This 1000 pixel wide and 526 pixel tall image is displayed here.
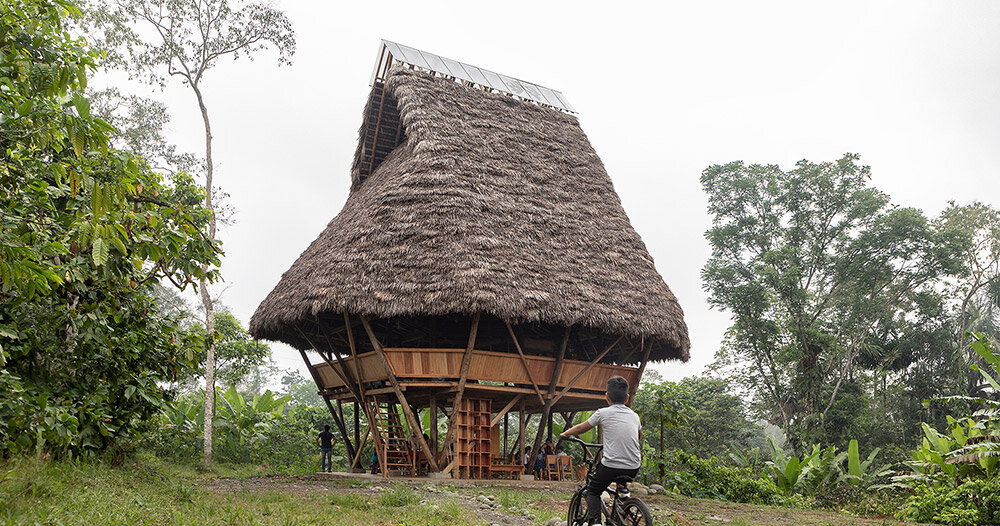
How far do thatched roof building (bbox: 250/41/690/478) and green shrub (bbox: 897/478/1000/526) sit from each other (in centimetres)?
514

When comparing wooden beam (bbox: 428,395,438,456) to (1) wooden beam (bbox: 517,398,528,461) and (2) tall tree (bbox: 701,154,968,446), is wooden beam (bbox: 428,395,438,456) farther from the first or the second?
(2) tall tree (bbox: 701,154,968,446)

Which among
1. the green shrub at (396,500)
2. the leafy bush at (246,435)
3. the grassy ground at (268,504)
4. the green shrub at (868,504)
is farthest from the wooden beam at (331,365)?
the green shrub at (868,504)

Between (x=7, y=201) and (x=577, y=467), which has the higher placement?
(x=7, y=201)

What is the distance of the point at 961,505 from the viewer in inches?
383

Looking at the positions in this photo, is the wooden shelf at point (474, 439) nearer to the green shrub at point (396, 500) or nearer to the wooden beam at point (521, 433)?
the wooden beam at point (521, 433)

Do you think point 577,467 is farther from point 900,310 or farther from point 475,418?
point 900,310

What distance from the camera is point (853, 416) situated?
22672mm

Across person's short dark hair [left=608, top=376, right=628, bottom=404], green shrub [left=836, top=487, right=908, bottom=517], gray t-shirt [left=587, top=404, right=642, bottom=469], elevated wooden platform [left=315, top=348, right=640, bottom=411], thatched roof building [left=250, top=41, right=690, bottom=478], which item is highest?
thatched roof building [left=250, top=41, right=690, bottom=478]

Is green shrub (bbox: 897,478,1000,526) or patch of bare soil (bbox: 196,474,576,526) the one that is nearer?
patch of bare soil (bbox: 196,474,576,526)

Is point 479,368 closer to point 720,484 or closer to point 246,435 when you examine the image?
point 720,484

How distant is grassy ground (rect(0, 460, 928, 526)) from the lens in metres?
5.11

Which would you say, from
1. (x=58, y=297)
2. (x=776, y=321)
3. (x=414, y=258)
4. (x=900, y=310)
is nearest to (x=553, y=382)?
(x=414, y=258)

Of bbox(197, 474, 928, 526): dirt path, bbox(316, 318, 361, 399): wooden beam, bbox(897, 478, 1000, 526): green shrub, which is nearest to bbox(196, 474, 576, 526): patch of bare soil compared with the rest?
bbox(197, 474, 928, 526): dirt path

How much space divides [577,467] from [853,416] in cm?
1006
